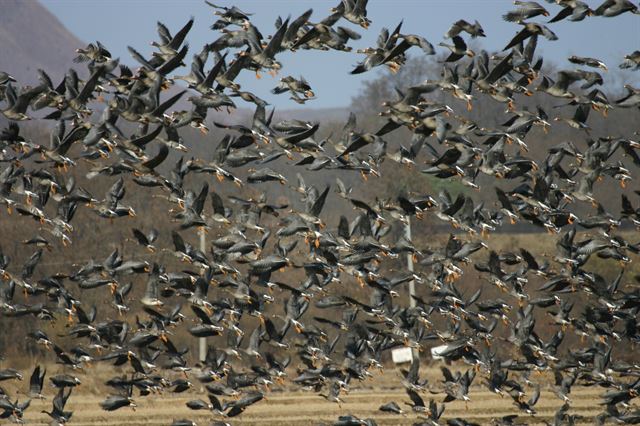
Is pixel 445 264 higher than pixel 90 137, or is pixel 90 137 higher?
pixel 90 137

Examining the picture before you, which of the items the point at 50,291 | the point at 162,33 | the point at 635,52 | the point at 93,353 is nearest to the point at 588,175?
the point at 635,52

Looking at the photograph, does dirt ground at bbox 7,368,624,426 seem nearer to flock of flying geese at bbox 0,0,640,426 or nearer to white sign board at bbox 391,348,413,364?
white sign board at bbox 391,348,413,364

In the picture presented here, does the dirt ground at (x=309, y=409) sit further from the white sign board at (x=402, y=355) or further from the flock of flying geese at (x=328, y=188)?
the flock of flying geese at (x=328, y=188)

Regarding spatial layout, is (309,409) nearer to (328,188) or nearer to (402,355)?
(402,355)

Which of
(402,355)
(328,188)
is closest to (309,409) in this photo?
(402,355)

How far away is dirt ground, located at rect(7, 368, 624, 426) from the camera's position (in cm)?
2964

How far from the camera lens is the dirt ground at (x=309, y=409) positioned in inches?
1167

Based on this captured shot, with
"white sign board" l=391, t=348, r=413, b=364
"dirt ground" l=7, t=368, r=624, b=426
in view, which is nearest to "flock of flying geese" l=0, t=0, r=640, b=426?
"dirt ground" l=7, t=368, r=624, b=426

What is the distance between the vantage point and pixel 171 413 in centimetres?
3169

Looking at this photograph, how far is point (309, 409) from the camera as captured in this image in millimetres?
32188

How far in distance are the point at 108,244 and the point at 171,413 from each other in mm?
25919

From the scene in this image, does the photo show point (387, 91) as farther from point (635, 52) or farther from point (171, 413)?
point (635, 52)

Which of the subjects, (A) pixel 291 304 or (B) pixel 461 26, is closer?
(B) pixel 461 26

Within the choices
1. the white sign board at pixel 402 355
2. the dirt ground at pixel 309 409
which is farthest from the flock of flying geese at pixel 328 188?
the white sign board at pixel 402 355
